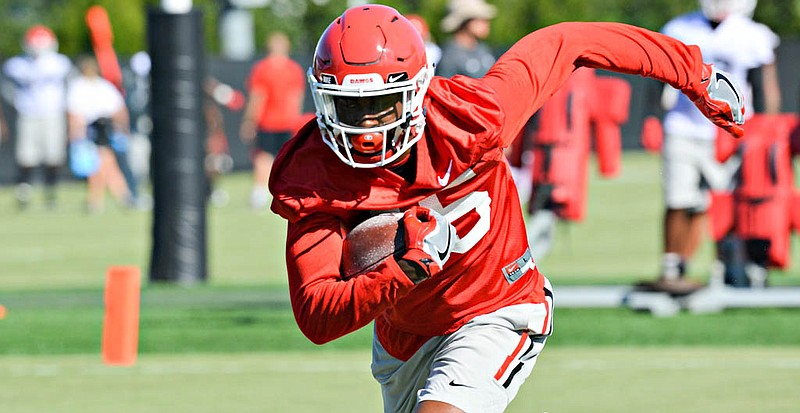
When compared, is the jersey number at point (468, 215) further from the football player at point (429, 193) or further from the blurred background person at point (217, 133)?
the blurred background person at point (217, 133)

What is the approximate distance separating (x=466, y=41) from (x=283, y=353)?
2.81 meters

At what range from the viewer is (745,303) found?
9.63m

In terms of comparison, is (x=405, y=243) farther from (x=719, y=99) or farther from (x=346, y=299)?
(x=719, y=99)

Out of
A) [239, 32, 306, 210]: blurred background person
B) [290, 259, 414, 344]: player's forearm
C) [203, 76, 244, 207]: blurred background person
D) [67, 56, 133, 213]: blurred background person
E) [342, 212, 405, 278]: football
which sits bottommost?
[203, 76, 244, 207]: blurred background person

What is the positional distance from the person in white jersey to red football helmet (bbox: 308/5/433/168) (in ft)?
18.3

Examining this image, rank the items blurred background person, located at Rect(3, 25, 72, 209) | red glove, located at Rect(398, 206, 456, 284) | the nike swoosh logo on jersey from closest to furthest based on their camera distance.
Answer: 1. red glove, located at Rect(398, 206, 456, 284)
2. the nike swoosh logo on jersey
3. blurred background person, located at Rect(3, 25, 72, 209)

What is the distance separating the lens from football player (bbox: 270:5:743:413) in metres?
4.15

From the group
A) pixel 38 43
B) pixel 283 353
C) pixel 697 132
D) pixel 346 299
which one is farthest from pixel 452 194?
pixel 38 43

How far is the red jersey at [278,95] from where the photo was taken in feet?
59.8

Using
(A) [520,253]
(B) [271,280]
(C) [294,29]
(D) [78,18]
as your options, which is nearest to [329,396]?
(A) [520,253]

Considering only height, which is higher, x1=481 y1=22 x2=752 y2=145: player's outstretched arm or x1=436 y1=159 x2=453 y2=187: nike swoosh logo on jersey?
x1=481 y1=22 x2=752 y2=145: player's outstretched arm

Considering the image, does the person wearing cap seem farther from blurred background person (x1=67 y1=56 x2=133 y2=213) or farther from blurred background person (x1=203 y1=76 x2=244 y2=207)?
blurred background person (x1=67 y1=56 x2=133 y2=213)

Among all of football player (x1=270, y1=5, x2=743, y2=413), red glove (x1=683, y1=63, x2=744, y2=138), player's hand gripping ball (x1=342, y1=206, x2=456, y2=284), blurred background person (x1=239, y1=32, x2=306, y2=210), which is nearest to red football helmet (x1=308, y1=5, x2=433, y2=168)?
football player (x1=270, y1=5, x2=743, y2=413)

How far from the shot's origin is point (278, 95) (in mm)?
18203
